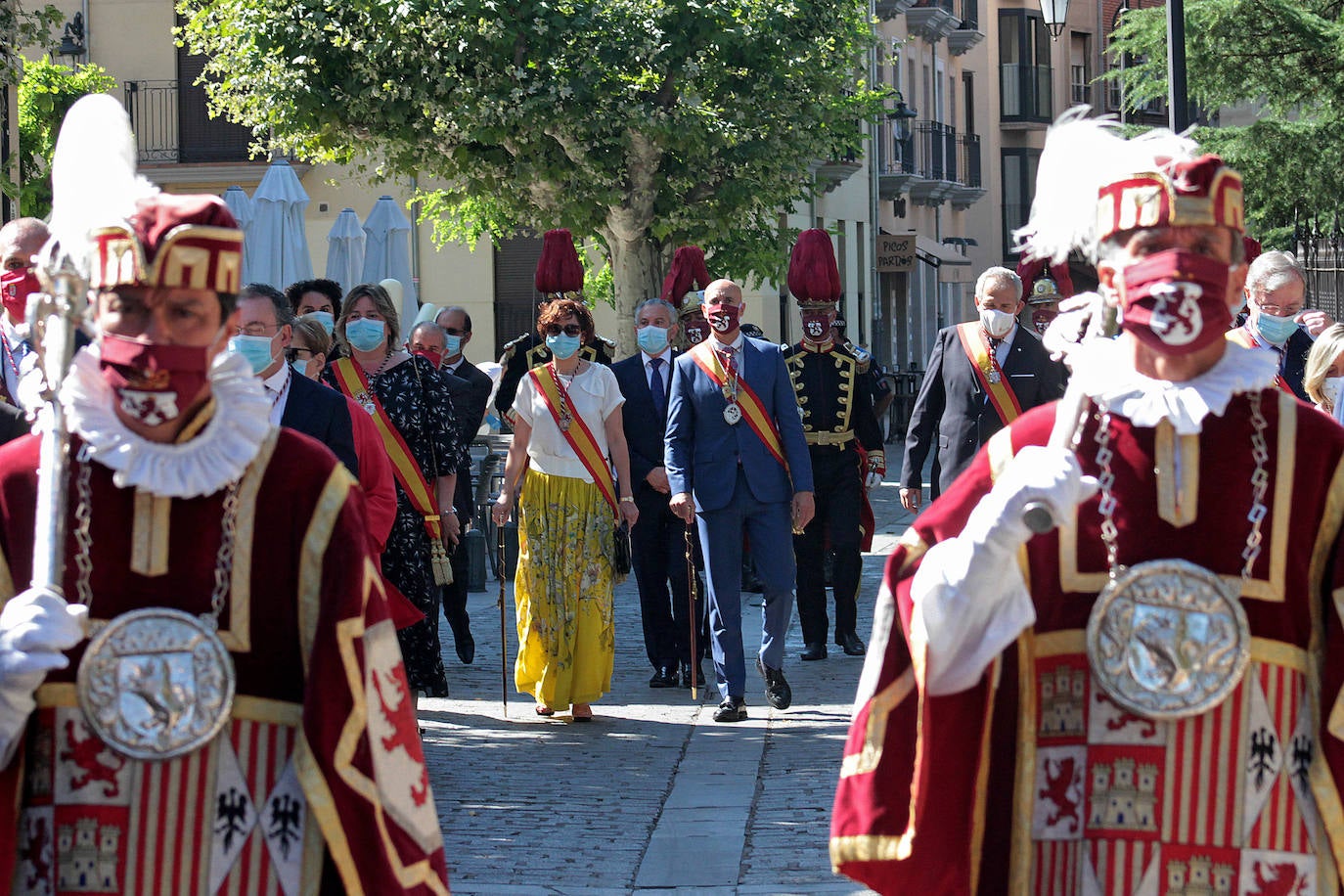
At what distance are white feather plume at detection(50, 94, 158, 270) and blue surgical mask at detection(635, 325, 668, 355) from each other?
25.6ft

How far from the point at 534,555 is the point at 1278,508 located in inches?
238

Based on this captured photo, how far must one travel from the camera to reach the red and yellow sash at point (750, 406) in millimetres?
9578

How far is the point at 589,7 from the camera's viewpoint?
19.1m

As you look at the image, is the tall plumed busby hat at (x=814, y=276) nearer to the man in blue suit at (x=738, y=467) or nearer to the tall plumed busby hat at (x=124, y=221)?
the man in blue suit at (x=738, y=467)

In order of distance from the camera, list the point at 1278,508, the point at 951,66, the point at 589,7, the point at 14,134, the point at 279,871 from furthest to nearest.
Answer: the point at 951,66 → the point at 589,7 → the point at 14,134 → the point at 1278,508 → the point at 279,871

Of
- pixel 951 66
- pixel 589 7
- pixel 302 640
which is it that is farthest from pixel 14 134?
pixel 951 66

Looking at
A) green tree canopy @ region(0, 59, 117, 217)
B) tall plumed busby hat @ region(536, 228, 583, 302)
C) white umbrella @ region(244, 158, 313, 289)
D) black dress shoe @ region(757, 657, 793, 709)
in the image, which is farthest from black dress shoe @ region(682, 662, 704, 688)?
green tree canopy @ region(0, 59, 117, 217)

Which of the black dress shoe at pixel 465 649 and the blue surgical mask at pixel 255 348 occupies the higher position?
the blue surgical mask at pixel 255 348

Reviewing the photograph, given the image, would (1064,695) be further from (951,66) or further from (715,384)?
(951,66)

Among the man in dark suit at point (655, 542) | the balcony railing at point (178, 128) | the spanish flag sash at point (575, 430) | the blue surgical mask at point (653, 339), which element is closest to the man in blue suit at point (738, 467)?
the spanish flag sash at point (575, 430)

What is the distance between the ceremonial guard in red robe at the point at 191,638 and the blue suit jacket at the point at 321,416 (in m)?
3.45

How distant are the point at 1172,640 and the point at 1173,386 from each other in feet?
1.42

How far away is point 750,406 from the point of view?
31.6 feet

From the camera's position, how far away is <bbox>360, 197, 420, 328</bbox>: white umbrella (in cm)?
1994
